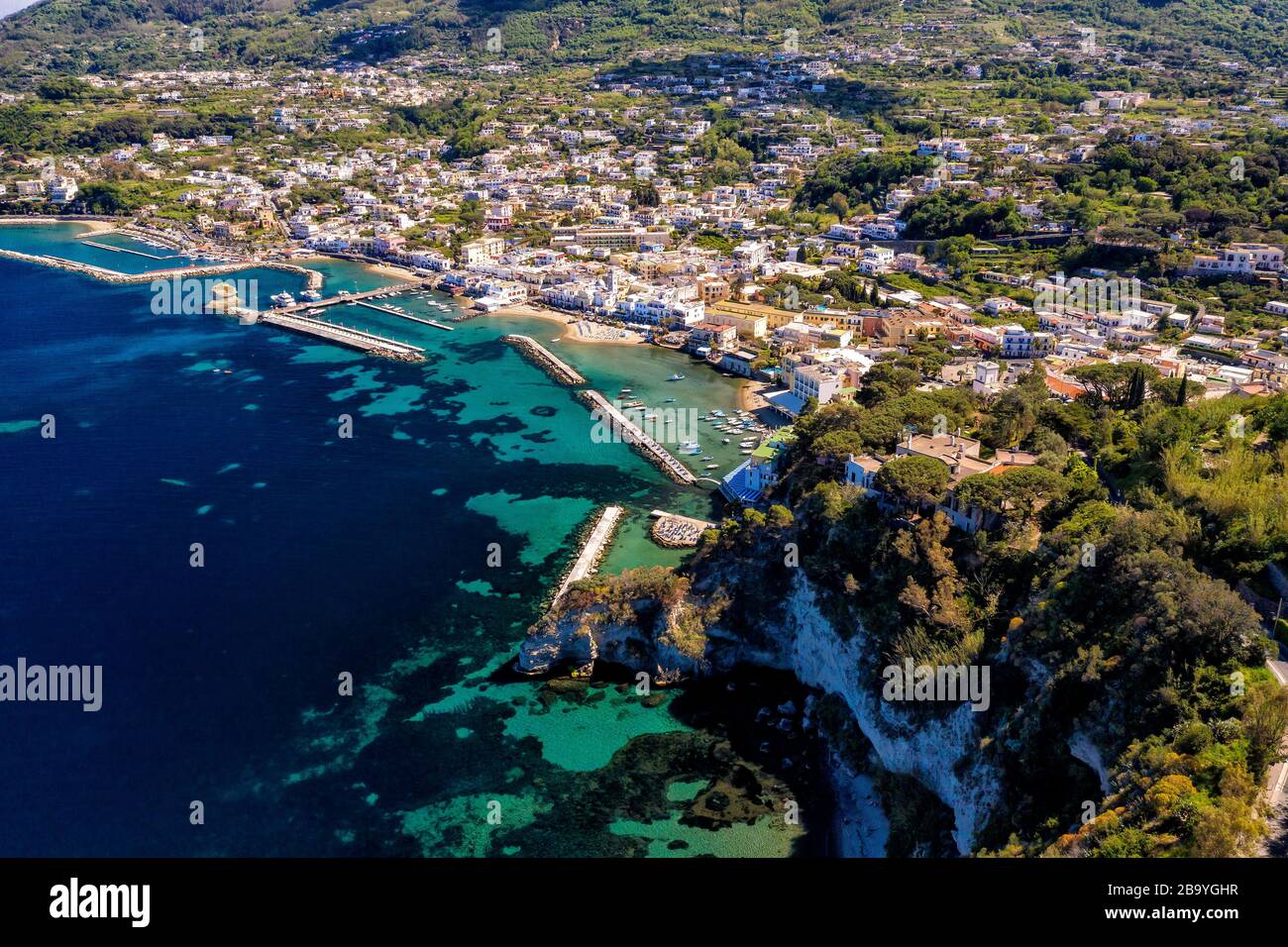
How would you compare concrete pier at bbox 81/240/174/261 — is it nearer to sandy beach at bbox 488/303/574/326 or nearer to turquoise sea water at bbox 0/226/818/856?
turquoise sea water at bbox 0/226/818/856

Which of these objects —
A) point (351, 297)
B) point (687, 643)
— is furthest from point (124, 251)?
point (687, 643)

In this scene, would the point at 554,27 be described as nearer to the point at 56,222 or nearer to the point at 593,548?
the point at 56,222

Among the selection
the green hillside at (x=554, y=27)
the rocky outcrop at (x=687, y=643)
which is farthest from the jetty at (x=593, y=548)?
the green hillside at (x=554, y=27)

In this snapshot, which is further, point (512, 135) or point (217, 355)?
point (512, 135)
